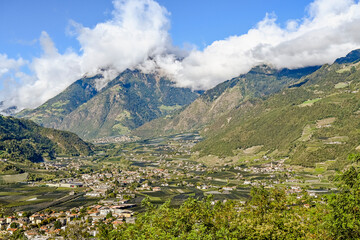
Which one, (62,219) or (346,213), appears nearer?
(346,213)

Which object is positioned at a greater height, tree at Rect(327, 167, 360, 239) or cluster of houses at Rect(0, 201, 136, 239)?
tree at Rect(327, 167, 360, 239)

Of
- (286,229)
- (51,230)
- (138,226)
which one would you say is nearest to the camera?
(286,229)

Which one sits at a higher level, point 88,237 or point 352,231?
point 352,231

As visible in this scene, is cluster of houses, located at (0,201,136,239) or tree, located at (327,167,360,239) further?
cluster of houses, located at (0,201,136,239)

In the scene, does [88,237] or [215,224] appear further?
[88,237]

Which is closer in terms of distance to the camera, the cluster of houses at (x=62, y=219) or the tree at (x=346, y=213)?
the tree at (x=346, y=213)

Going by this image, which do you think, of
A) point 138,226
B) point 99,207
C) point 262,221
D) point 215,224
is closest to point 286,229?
point 262,221

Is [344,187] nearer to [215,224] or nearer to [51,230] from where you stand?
[215,224]

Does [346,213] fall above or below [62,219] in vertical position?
above

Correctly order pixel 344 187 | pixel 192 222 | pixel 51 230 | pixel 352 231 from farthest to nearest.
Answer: pixel 51 230 → pixel 192 222 → pixel 344 187 → pixel 352 231

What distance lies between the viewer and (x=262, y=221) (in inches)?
2136

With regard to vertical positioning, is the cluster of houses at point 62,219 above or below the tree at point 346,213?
below

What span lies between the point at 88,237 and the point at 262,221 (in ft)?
272

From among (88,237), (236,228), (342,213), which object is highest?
(342,213)
